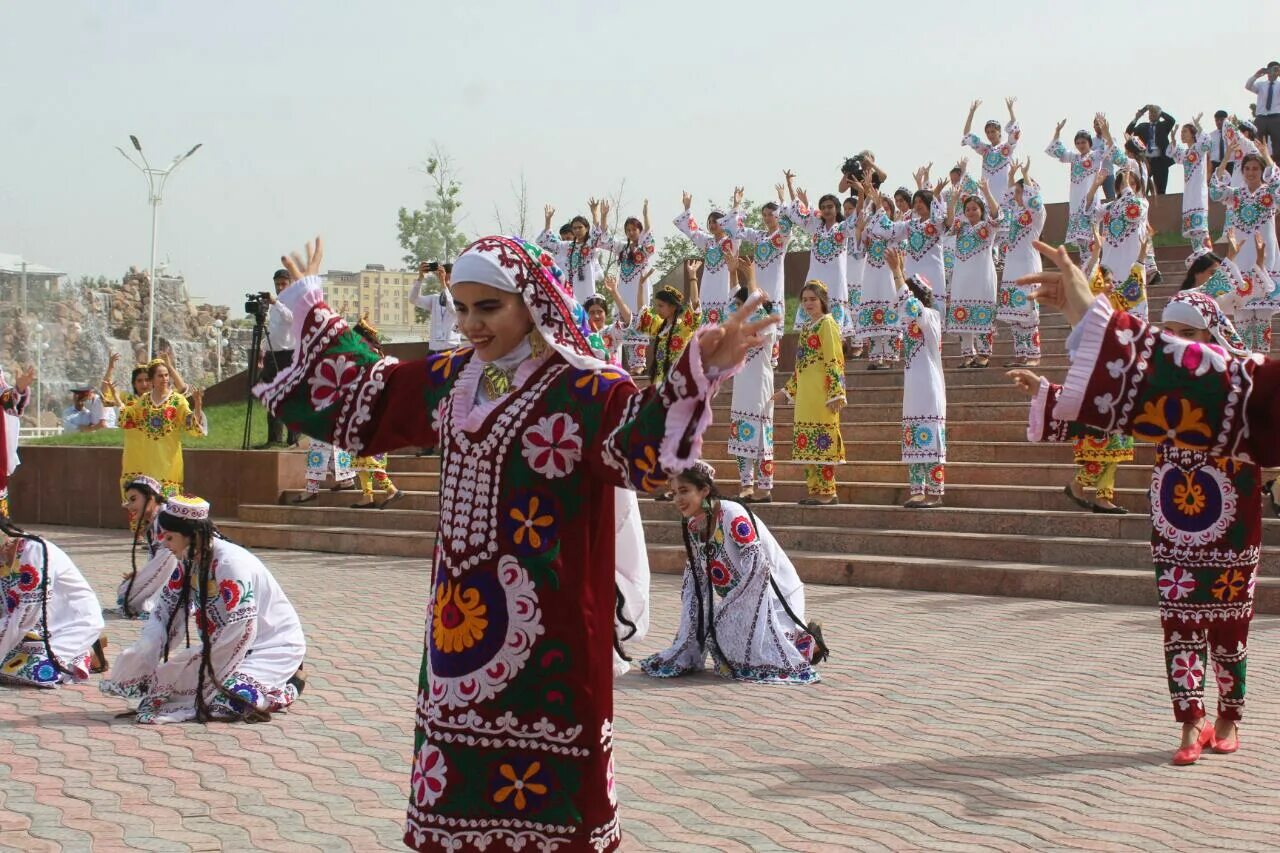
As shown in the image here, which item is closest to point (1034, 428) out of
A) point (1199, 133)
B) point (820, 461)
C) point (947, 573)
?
point (947, 573)

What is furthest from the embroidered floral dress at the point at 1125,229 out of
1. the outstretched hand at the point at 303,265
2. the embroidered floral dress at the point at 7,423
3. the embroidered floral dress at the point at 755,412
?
the outstretched hand at the point at 303,265

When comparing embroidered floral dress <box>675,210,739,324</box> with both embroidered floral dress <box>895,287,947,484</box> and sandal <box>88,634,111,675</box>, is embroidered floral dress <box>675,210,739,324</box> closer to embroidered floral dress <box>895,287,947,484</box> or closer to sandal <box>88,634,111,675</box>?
embroidered floral dress <box>895,287,947,484</box>

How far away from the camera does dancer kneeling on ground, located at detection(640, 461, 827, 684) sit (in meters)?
8.08

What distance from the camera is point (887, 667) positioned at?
329 inches

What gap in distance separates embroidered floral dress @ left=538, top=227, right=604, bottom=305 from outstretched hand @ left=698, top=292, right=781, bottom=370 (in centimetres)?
1697

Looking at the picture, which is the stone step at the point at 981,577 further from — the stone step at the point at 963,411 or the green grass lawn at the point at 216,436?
the green grass lawn at the point at 216,436

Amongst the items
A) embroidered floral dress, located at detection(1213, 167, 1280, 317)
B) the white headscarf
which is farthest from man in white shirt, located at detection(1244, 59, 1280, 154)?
the white headscarf

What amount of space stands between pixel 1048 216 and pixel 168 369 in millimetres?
15866

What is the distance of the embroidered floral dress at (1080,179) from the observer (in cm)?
2050

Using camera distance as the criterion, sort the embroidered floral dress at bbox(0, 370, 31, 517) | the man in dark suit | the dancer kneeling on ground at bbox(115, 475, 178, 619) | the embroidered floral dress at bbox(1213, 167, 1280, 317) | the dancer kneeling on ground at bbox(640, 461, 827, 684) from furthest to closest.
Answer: the man in dark suit → the embroidered floral dress at bbox(1213, 167, 1280, 317) → the embroidered floral dress at bbox(0, 370, 31, 517) → the dancer kneeling on ground at bbox(115, 475, 178, 619) → the dancer kneeling on ground at bbox(640, 461, 827, 684)

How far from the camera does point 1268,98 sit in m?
22.2

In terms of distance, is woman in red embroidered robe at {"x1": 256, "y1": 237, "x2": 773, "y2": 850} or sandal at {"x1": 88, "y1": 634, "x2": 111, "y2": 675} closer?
woman in red embroidered robe at {"x1": 256, "y1": 237, "x2": 773, "y2": 850}

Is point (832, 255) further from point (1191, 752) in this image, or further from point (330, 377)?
point (330, 377)

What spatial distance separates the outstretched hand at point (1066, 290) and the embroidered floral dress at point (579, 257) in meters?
17.1
